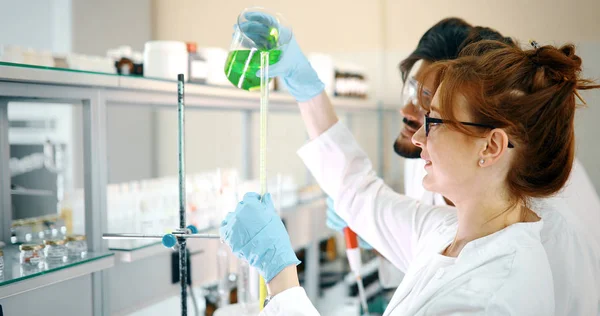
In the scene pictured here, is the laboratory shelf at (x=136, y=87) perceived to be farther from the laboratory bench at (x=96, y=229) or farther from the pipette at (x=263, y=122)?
the pipette at (x=263, y=122)

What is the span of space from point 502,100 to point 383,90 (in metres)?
2.61

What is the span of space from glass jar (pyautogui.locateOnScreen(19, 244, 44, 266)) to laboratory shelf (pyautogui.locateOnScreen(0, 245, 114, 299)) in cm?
2

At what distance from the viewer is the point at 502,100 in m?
1.18

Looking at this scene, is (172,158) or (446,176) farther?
(172,158)

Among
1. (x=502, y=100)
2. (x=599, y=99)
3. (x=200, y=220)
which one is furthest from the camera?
(x=599, y=99)

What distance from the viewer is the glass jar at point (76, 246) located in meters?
1.41

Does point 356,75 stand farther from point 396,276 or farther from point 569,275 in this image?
point 569,275

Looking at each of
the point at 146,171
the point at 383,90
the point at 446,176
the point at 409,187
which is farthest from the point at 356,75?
the point at 446,176

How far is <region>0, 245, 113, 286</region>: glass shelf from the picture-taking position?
1177 mm

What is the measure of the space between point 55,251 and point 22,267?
12cm

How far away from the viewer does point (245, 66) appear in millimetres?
1383

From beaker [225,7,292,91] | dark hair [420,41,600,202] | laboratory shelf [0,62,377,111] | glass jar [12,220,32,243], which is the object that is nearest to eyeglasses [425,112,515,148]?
dark hair [420,41,600,202]

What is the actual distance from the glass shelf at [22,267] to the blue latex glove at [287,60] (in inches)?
26.2

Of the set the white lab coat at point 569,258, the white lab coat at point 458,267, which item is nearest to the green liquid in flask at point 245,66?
the white lab coat at point 458,267
